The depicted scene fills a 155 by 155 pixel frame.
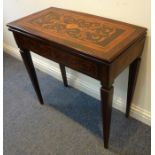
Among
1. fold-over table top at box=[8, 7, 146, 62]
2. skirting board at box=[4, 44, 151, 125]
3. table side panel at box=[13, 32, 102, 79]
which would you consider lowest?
skirting board at box=[4, 44, 151, 125]

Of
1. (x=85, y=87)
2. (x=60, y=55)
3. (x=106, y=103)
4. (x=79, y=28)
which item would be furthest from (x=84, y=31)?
(x=85, y=87)

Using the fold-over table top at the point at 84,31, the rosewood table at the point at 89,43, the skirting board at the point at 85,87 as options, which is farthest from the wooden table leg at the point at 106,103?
the skirting board at the point at 85,87

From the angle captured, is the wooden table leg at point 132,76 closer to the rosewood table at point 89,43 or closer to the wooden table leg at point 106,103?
the rosewood table at point 89,43

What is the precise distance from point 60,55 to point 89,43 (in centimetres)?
18

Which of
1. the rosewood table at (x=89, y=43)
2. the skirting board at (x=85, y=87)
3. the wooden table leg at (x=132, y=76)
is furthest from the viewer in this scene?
the skirting board at (x=85, y=87)

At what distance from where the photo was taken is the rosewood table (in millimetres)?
913

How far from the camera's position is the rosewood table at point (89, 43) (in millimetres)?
913

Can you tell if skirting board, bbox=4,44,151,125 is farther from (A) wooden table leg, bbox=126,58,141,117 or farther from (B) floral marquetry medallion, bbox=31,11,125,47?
(B) floral marquetry medallion, bbox=31,11,125,47

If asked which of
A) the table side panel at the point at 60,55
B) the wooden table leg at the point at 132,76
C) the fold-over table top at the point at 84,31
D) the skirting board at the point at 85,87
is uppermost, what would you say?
the fold-over table top at the point at 84,31

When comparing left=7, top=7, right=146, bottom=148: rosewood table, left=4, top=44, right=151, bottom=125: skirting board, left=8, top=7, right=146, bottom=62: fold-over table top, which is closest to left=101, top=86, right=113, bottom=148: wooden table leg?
left=7, top=7, right=146, bottom=148: rosewood table

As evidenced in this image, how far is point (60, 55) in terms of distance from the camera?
1.05m

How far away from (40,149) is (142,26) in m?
1.04

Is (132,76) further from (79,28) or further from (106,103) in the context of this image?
(79,28)
